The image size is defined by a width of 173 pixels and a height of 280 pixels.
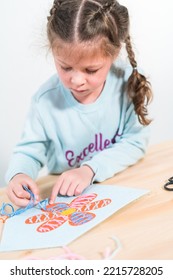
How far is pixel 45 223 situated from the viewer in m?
0.72

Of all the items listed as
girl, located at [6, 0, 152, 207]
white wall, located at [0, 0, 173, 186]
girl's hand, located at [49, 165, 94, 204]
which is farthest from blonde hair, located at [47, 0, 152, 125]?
white wall, located at [0, 0, 173, 186]

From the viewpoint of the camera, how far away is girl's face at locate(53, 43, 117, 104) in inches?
32.6

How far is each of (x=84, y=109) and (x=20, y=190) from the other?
0.93ft

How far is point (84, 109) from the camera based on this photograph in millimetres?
1004

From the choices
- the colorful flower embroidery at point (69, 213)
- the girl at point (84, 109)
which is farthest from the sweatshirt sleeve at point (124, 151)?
the colorful flower embroidery at point (69, 213)

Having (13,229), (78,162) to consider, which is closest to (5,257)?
(13,229)

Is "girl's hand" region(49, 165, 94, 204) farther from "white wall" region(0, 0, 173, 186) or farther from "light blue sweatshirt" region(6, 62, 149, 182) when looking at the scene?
"white wall" region(0, 0, 173, 186)

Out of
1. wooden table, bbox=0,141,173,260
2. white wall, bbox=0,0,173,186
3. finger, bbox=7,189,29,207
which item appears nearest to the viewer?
wooden table, bbox=0,141,173,260

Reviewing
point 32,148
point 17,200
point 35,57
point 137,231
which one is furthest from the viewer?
point 35,57

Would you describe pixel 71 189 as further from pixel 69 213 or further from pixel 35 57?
pixel 35 57

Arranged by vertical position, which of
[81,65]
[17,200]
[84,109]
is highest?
[81,65]

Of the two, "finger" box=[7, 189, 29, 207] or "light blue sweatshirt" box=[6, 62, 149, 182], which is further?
"light blue sweatshirt" box=[6, 62, 149, 182]

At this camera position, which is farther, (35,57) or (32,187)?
(35,57)

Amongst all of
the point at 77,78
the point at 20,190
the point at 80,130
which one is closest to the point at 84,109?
the point at 80,130
